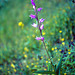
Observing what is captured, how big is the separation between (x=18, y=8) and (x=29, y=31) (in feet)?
7.05

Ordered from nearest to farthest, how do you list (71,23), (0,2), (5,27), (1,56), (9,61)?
(71,23)
(9,61)
(1,56)
(5,27)
(0,2)

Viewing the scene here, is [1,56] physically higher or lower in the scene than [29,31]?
lower

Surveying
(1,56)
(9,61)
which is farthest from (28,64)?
(1,56)

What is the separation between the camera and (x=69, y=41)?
2467 millimetres

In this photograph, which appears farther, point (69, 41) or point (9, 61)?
point (9, 61)

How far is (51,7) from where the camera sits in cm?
371

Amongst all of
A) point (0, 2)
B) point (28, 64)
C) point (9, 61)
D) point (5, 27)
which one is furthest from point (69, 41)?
point (0, 2)

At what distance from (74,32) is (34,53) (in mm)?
1116

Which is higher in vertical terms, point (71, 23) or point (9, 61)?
point (71, 23)

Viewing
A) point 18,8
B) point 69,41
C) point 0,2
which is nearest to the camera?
point 69,41

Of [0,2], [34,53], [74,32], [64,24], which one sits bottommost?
[34,53]

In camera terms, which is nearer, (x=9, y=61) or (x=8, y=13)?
(x=9, y=61)

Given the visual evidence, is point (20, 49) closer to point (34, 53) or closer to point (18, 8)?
point (34, 53)

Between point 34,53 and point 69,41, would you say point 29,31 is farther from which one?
point 69,41
